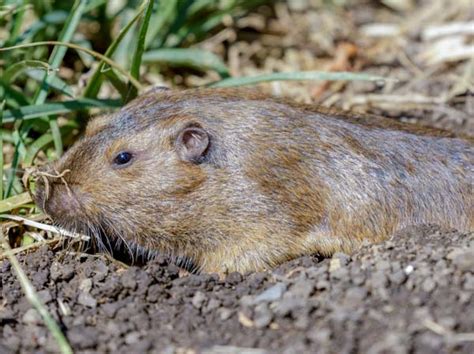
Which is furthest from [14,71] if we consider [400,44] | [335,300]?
[400,44]

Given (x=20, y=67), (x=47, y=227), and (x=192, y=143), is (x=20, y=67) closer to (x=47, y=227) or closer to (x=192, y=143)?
(x=47, y=227)

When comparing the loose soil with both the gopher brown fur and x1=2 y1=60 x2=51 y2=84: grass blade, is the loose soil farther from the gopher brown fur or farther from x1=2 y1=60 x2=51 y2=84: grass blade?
x1=2 y1=60 x2=51 y2=84: grass blade

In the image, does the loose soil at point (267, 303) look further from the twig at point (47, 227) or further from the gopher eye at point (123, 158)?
the gopher eye at point (123, 158)

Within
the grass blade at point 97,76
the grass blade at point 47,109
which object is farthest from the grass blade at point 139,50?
the grass blade at point 47,109

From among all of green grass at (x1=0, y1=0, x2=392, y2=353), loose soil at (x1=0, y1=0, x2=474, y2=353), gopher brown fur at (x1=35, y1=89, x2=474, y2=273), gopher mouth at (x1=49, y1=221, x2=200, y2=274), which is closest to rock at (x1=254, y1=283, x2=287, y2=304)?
loose soil at (x1=0, y1=0, x2=474, y2=353)

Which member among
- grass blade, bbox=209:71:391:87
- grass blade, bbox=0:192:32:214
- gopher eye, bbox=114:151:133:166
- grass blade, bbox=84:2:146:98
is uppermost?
grass blade, bbox=84:2:146:98

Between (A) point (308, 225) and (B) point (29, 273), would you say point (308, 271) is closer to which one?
(A) point (308, 225)

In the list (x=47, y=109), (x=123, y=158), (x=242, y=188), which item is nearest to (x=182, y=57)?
(x=47, y=109)
